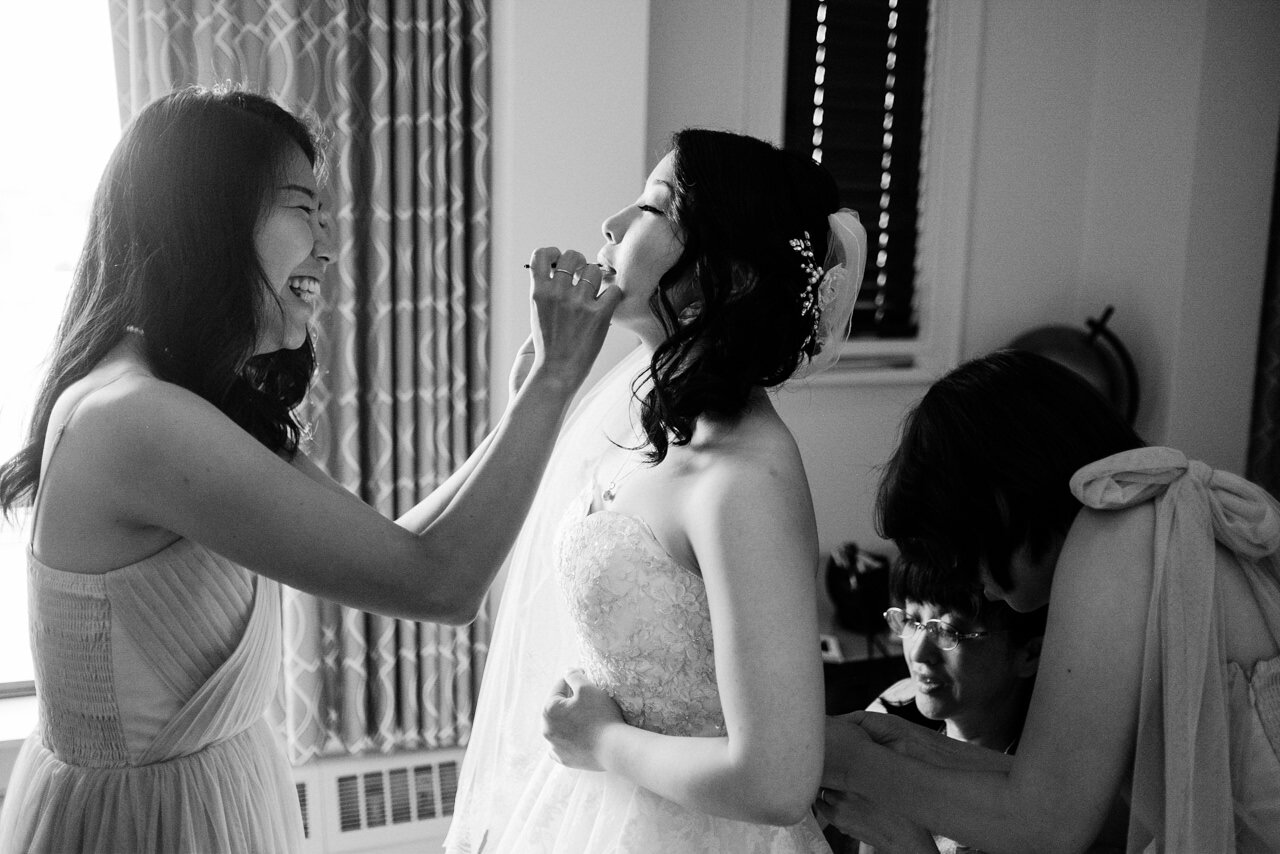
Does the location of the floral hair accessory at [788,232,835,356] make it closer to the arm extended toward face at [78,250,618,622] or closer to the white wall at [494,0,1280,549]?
the arm extended toward face at [78,250,618,622]

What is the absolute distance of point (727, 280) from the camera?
121 centimetres

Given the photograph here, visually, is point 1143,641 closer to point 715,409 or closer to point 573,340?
point 715,409

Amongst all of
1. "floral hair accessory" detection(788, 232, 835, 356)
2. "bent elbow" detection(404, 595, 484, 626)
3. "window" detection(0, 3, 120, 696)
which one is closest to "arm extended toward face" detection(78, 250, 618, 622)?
"bent elbow" detection(404, 595, 484, 626)

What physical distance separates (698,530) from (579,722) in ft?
0.94

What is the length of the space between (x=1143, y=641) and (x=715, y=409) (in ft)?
1.69

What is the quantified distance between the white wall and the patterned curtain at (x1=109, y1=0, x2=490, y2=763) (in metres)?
0.89

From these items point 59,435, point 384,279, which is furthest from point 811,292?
point 384,279

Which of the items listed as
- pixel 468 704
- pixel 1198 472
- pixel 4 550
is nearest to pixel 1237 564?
pixel 1198 472

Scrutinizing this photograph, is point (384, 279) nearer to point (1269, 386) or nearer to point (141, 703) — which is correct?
point (141, 703)

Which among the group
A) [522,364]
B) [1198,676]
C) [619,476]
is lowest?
[1198,676]

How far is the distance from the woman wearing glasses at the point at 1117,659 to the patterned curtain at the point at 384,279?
1463mm

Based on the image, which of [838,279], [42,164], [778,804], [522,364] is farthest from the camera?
[42,164]

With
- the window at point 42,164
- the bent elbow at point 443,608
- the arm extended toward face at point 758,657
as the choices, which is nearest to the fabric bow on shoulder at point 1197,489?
the arm extended toward face at point 758,657

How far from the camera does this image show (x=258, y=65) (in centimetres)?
220
